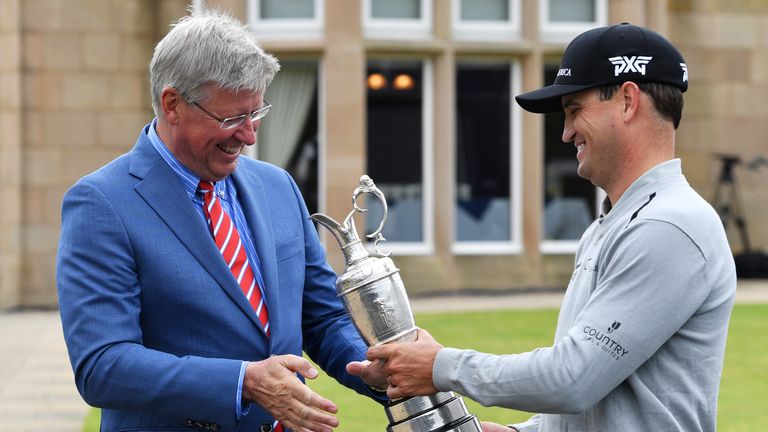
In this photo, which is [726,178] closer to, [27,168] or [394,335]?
[27,168]

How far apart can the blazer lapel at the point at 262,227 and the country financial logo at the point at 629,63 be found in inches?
41.4

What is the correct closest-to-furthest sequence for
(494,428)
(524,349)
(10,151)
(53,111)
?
(494,428) → (524,349) → (10,151) → (53,111)

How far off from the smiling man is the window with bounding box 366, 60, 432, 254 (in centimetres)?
1280

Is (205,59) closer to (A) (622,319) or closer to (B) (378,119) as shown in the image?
(A) (622,319)

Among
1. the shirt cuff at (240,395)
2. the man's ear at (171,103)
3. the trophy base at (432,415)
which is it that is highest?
the man's ear at (171,103)

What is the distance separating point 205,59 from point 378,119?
506 inches

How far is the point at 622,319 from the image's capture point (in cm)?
291

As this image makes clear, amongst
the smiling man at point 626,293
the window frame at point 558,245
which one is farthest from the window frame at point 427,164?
the smiling man at point 626,293

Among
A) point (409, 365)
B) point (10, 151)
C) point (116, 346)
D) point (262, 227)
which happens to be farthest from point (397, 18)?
point (116, 346)

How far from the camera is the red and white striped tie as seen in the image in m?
3.43

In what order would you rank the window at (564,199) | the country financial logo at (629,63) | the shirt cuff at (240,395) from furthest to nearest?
the window at (564,199) < the shirt cuff at (240,395) < the country financial logo at (629,63)

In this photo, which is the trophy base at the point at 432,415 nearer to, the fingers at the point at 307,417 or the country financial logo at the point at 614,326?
the fingers at the point at 307,417

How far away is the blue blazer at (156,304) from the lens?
3154 millimetres

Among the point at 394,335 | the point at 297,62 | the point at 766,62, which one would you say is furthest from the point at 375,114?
the point at 394,335
